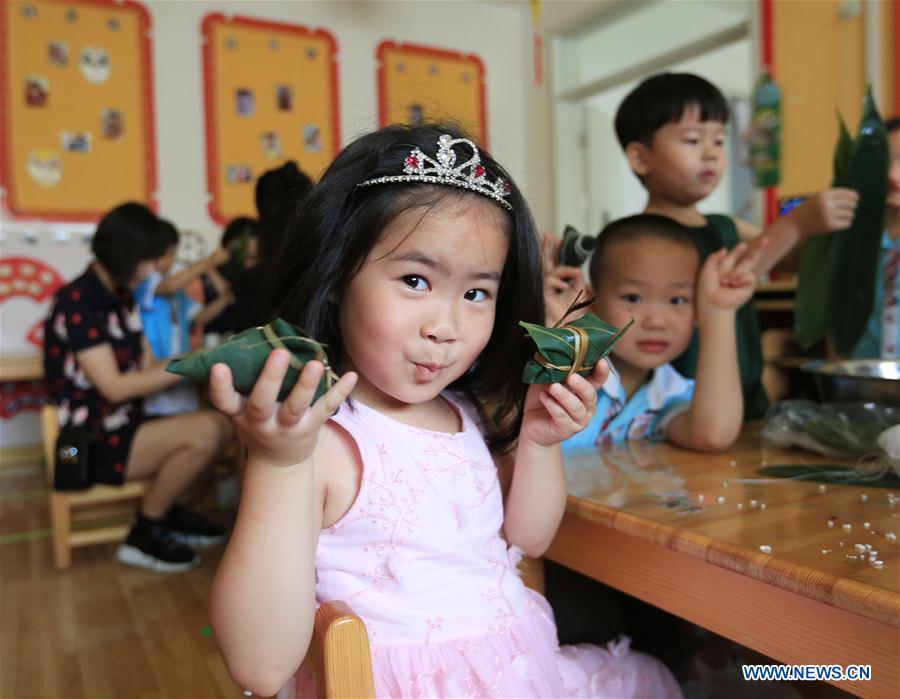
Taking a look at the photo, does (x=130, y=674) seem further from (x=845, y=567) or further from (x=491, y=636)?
(x=845, y=567)

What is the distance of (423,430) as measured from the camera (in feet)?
2.93

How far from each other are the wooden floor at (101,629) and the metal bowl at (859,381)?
1408 mm

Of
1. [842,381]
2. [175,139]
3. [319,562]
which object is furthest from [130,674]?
Answer: [175,139]

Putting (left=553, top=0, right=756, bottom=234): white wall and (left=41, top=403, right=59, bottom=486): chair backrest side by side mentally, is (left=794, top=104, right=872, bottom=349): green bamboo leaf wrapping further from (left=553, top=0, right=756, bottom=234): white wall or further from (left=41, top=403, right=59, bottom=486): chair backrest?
(left=553, top=0, right=756, bottom=234): white wall

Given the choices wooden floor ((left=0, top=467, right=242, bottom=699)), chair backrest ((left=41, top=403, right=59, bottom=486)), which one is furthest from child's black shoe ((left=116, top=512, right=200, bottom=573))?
chair backrest ((left=41, top=403, right=59, bottom=486))

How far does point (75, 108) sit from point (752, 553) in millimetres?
4726

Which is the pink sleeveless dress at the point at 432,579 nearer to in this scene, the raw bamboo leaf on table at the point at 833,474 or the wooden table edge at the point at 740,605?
the wooden table edge at the point at 740,605

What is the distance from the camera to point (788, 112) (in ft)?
12.9

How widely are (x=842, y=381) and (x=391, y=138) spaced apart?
2.63 ft

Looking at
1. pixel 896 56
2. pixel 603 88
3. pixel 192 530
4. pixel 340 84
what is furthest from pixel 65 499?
pixel 603 88

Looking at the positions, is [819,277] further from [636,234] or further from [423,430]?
[423,430]

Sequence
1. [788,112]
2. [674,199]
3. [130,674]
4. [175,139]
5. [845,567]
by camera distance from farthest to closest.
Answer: [175,139] → [788,112] → [130,674] → [674,199] → [845,567]

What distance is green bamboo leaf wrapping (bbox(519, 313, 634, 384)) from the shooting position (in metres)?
0.73

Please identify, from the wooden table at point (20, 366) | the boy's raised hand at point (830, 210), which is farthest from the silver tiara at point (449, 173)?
the wooden table at point (20, 366)
